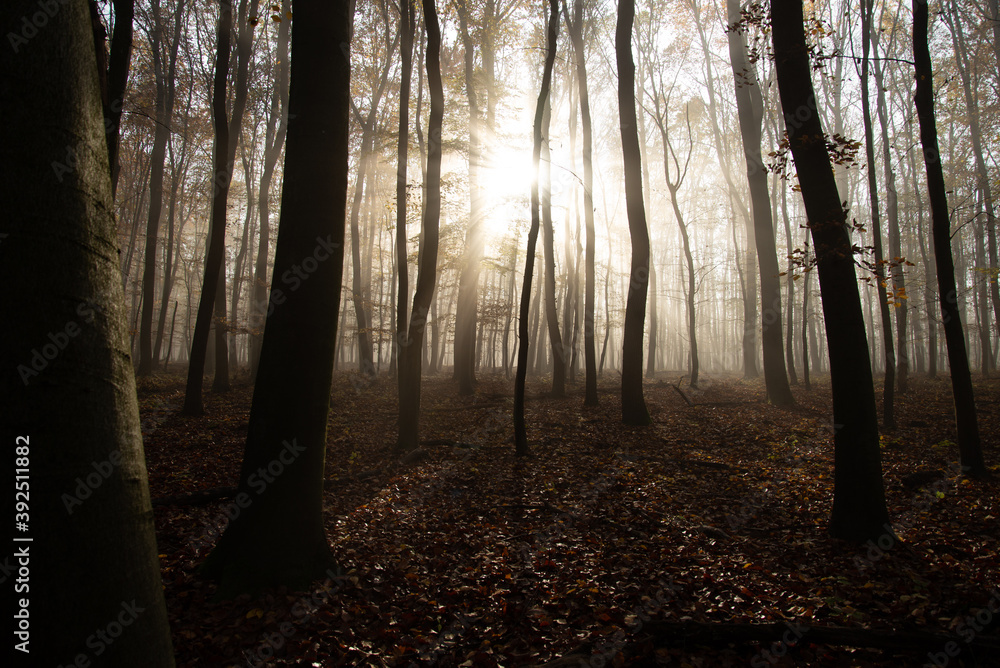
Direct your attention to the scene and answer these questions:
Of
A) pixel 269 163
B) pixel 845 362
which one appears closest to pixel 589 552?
pixel 845 362

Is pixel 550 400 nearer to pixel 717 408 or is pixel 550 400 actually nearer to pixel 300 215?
pixel 717 408

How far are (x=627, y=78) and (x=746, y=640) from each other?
1181 cm

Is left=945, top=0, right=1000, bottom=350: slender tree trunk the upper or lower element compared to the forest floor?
upper

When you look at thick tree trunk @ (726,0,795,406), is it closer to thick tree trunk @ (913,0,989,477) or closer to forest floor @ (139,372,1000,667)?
forest floor @ (139,372,1000,667)

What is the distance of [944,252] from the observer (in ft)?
22.3

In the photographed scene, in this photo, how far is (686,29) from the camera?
2073 cm

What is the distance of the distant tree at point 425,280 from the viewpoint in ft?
28.2

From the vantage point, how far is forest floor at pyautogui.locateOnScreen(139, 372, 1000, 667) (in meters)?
3.43

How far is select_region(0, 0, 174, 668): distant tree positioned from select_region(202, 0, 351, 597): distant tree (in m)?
2.08

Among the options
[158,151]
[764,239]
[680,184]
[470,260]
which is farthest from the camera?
[158,151]

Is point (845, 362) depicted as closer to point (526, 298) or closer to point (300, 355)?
point (526, 298)

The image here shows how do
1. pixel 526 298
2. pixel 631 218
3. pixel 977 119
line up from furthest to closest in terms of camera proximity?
1. pixel 977 119
2. pixel 631 218
3. pixel 526 298

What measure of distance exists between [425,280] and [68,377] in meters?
7.15

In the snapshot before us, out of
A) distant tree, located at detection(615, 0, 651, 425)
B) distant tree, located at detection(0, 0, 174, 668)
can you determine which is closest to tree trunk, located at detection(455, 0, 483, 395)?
distant tree, located at detection(615, 0, 651, 425)
